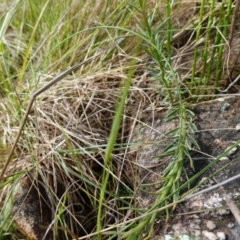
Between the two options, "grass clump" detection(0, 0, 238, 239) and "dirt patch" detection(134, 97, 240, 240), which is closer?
"dirt patch" detection(134, 97, 240, 240)

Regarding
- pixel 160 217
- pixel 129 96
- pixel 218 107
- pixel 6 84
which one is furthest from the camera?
pixel 6 84

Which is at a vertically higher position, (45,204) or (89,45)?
(89,45)

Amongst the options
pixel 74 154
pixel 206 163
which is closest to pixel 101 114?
pixel 74 154

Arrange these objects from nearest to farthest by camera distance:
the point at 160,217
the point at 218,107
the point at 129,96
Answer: the point at 160,217 < the point at 218,107 < the point at 129,96

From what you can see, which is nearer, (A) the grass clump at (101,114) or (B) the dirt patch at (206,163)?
(B) the dirt patch at (206,163)

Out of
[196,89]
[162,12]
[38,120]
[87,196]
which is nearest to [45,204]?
[87,196]

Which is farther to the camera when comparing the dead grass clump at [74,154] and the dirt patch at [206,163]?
the dead grass clump at [74,154]

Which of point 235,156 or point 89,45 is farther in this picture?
point 89,45

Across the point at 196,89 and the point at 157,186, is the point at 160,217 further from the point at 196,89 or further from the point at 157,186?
the point at 196,89

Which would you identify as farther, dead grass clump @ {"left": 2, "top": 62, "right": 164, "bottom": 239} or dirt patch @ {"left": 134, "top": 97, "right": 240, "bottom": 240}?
dead grass clump @ {"left": 2, "top": 62, "right": 164, "bottom": 239}
